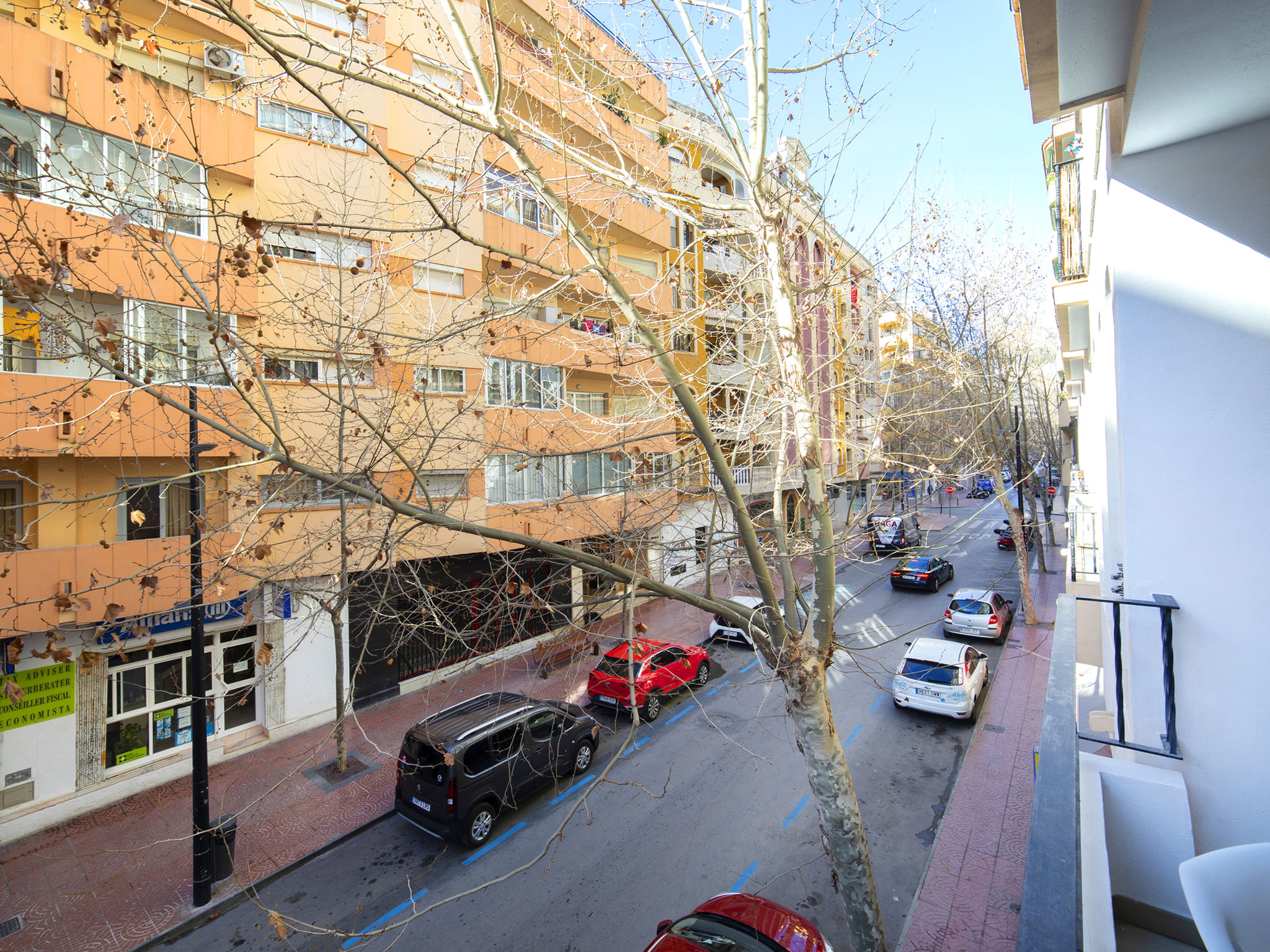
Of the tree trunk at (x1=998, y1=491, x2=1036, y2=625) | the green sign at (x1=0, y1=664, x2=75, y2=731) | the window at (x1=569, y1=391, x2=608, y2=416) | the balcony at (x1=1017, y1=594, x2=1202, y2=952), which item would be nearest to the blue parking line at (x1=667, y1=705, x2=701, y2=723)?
the window at (x1=569, y1=391, x2=608, y2=416)

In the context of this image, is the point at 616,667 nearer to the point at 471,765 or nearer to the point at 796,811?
the point at 471,765

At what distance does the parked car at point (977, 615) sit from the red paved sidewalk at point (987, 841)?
7.28 feet

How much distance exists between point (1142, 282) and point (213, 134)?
13.6 metres

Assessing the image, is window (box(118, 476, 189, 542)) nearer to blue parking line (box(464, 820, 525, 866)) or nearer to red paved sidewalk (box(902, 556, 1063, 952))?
blue parking line (box(464, 820, 525, 866))

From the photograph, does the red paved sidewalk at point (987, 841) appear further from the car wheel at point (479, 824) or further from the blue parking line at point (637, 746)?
the car wheel at point (479, 824)

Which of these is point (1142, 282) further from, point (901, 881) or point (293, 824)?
point (293, 824)

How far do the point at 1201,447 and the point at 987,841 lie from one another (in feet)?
24.0

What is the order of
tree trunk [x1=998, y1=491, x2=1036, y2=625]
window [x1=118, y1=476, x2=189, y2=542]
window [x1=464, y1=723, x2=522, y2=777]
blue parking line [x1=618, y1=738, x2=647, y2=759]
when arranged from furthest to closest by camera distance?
tree trunk [x1=998, y1=491, x2=1036, y2=625], blue parking line [x1=618, y1=738, x2=647, y2=759], window [x1=118, y1=476, x2=189, y2=542], window [x1=464, y1=723, x2=522, y2=777]

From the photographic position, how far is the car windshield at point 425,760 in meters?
8.44

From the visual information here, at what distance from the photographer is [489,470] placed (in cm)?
1461

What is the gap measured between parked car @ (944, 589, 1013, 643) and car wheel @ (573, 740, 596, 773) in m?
11.0

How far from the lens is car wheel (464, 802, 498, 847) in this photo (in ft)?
27.5

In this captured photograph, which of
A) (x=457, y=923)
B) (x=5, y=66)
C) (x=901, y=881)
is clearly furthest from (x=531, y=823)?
(x=5, y=66)

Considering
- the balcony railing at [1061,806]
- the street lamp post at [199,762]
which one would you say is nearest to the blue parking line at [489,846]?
the street lamp post at [199,762]
